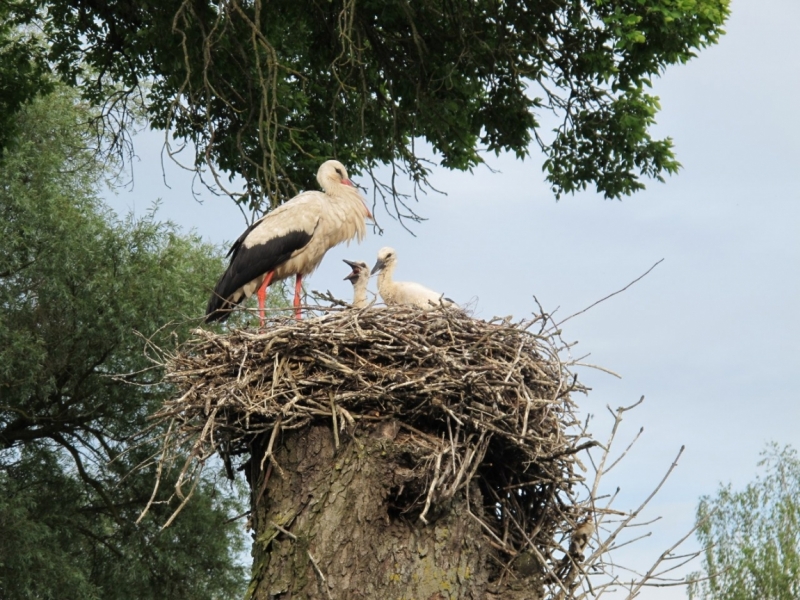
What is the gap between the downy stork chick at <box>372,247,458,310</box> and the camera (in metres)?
8.56

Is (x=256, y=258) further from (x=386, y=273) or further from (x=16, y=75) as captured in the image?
(x=16, y=75)

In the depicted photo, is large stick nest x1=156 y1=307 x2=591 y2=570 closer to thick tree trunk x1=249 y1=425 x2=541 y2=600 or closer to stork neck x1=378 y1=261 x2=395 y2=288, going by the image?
thick tree trunk x1=249 y1=425 x2=541 y2=600

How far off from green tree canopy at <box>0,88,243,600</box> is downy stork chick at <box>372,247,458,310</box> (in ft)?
22.4

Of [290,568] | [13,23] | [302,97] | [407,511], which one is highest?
[13,23]

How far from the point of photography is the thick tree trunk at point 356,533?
6090mm

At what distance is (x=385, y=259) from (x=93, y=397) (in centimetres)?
856

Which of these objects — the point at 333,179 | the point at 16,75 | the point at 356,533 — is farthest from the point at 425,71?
the point at 356,533

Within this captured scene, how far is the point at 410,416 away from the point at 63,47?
30.8 ft

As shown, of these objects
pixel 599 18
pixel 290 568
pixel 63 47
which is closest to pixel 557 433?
pixel 290 568

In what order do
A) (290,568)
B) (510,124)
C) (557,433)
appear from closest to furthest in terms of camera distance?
1. (290,568)
2. (557,433)
3. (510,124)

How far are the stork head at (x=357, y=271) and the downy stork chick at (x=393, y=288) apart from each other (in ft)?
0.56

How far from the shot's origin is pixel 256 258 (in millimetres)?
9719

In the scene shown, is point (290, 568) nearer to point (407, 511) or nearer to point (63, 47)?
point (407, 511)

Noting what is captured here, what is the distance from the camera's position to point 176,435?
6766 millimetres
